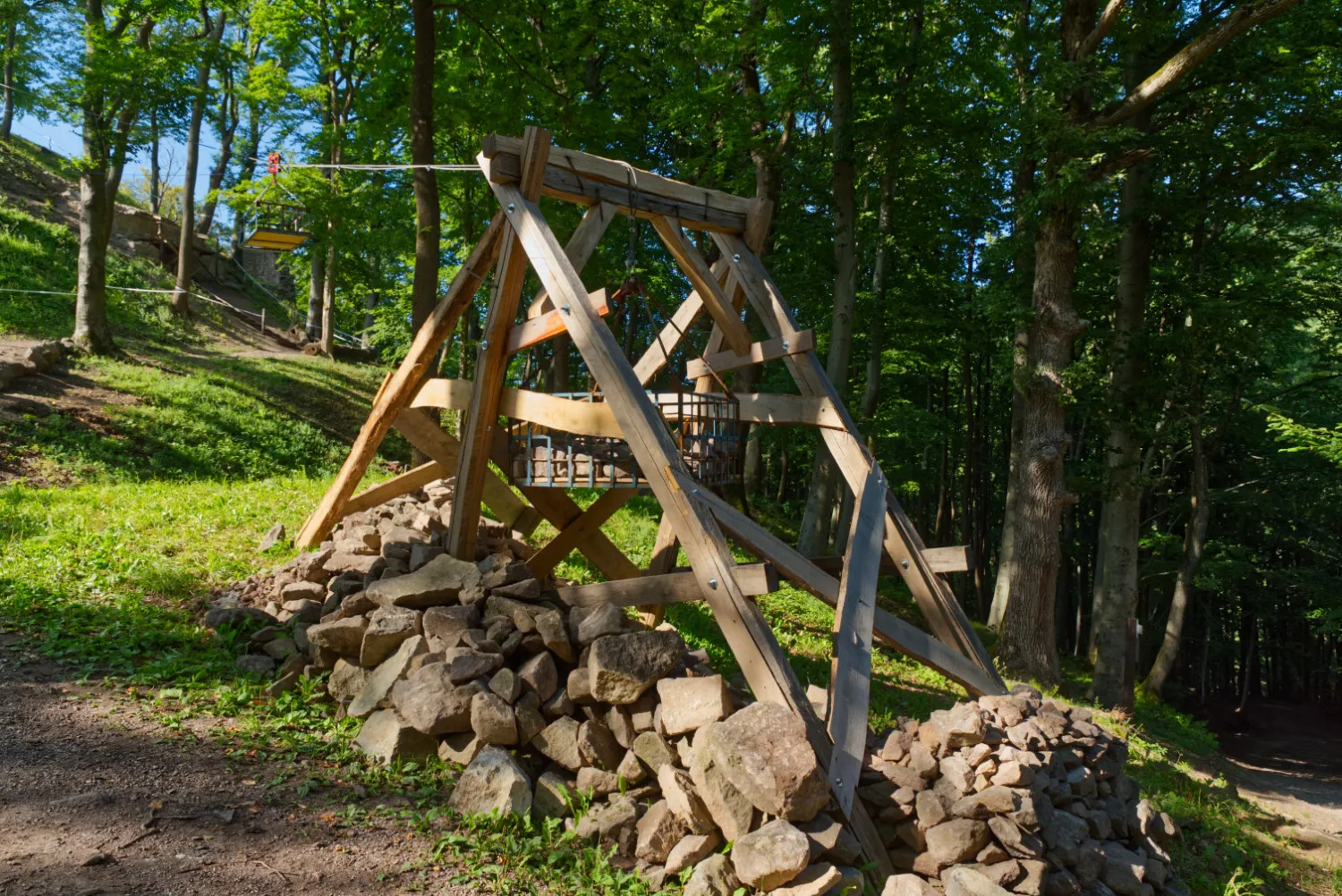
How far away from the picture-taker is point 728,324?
6.39 m

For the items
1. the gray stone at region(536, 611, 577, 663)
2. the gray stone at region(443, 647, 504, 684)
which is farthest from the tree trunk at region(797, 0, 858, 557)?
the gray stone at region(443, 647, 504, 684)

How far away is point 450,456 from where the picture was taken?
679 cm

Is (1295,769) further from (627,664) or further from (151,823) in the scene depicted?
(151,823)

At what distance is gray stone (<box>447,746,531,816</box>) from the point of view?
13.5 feet

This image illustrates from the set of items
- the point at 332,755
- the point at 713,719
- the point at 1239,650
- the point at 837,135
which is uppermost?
the point at 837,135

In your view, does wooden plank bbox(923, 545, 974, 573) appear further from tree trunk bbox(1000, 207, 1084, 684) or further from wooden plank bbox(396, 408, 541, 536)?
tree trunk bbox(1000, 207, 1084, 684)

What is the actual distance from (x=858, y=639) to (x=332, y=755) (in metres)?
2.78

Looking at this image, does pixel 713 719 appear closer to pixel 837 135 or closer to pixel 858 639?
pixel 858 639

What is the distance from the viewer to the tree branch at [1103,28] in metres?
8.87

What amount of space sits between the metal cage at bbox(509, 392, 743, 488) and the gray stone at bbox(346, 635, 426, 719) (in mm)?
1155

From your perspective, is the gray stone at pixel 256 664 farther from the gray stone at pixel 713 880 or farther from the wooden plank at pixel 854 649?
the wooden plank at pixel 854 649

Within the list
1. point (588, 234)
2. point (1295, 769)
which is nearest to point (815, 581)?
point (588, 234)

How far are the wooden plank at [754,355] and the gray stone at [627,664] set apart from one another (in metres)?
2.30

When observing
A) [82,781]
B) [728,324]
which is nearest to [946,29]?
[728,324]
